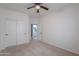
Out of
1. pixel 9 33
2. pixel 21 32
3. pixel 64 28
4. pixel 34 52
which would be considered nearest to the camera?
pixel 34 52

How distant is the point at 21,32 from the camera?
564 cm

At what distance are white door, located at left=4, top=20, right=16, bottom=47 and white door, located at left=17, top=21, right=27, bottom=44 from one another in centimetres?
37

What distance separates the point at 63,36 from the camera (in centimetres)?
428

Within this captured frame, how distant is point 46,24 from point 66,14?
2335 mm

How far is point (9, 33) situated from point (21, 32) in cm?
107

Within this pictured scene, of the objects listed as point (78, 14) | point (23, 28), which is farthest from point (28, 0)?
point (23, 28)

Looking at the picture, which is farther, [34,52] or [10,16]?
[10,16]

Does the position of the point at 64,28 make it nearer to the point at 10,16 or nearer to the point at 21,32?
the point at 21,32

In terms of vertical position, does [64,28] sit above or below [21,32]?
above

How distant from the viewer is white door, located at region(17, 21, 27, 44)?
17.7 ft

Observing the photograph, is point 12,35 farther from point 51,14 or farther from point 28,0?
point 28,0

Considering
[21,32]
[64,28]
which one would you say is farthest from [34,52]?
[21,32]

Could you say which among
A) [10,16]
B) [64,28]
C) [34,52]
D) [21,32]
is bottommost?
[34,52]

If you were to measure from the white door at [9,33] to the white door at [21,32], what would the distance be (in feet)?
1.20
